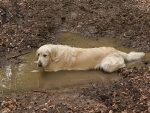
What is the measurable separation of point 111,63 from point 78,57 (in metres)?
0.85

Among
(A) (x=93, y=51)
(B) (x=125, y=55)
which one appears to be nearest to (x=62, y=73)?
(A) (x=93, y=51)

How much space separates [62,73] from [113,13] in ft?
11.9

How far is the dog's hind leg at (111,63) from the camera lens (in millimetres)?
10266

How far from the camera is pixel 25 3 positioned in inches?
554

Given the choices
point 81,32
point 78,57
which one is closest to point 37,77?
point 78,57

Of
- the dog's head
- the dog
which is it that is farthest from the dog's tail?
the dog's head

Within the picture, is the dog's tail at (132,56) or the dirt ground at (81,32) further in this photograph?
the dog's tail at (132,56)

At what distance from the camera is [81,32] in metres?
12.7

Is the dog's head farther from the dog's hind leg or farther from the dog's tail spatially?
the dog's tail

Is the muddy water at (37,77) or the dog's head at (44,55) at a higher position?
the dog's head at (44,55)

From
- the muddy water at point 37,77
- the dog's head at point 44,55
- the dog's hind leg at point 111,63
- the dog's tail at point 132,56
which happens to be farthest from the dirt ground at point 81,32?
the dog's head at point 44,55

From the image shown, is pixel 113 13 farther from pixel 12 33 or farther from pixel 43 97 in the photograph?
pixel 43 97

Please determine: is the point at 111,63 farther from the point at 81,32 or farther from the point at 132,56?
the point at 81,32

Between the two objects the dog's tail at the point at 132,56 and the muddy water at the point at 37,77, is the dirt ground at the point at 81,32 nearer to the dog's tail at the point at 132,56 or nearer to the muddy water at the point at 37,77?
the muddy water at the point at 37,77
